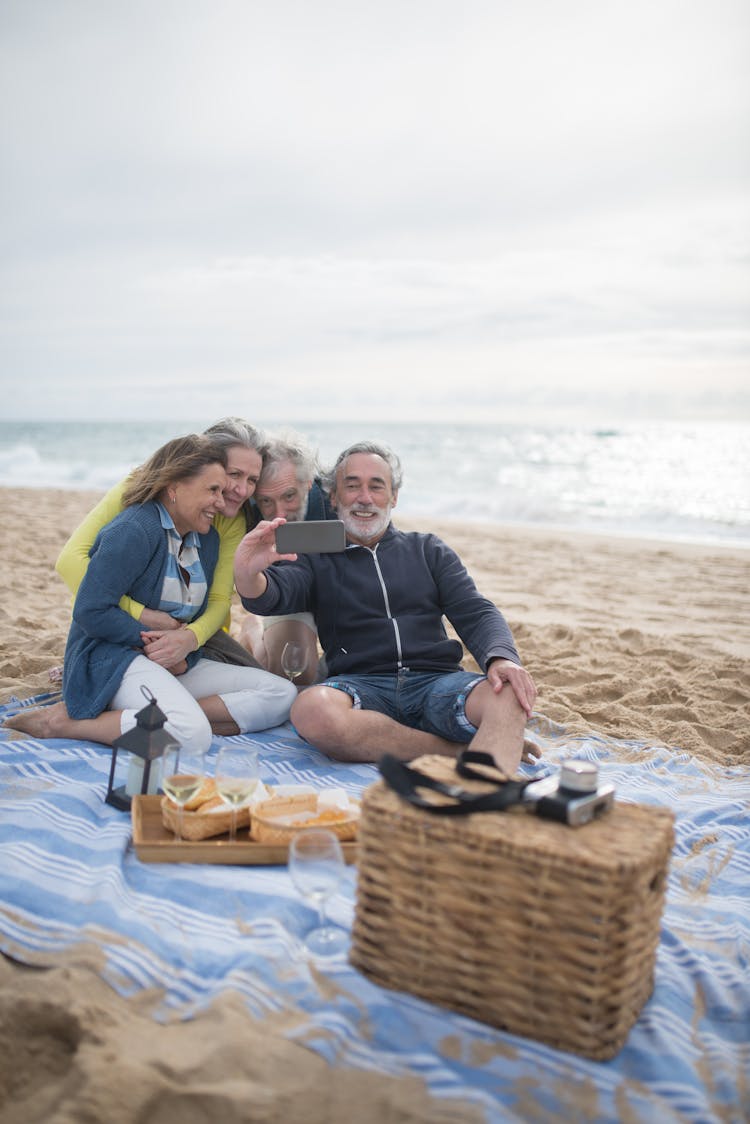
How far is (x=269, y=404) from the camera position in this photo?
140ft

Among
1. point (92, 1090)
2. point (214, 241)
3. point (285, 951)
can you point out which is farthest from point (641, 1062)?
point (214, 241)

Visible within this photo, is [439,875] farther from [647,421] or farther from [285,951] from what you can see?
[647,421]

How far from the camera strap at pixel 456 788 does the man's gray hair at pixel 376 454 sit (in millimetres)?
2122

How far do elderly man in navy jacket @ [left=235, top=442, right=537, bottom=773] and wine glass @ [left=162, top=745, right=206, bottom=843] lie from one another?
2.94ft

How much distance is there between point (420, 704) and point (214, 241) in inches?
964

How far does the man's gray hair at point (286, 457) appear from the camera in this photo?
4.08 metres

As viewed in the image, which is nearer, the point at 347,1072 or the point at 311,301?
the point at 347,1072

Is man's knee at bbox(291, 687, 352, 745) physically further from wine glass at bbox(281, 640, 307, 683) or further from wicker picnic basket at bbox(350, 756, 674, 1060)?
wicker picnic basket at bbox(350, 756, 674, 1060)

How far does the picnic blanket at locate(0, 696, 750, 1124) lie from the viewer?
1729 mm

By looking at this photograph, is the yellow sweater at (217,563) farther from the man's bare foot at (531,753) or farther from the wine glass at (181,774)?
the man's bare foot at (531,753)

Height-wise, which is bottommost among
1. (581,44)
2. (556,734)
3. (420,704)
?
(556,734)

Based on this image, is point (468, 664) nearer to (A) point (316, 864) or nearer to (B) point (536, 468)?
(A) point (316, 864)

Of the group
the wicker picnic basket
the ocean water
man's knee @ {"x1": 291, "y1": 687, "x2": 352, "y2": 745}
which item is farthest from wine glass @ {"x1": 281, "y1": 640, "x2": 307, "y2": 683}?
the wicker picnic basket

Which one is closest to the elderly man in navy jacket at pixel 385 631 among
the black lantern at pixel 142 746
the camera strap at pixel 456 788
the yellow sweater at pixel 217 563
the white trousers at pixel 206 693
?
the yellow sweater at pixel 217 563
